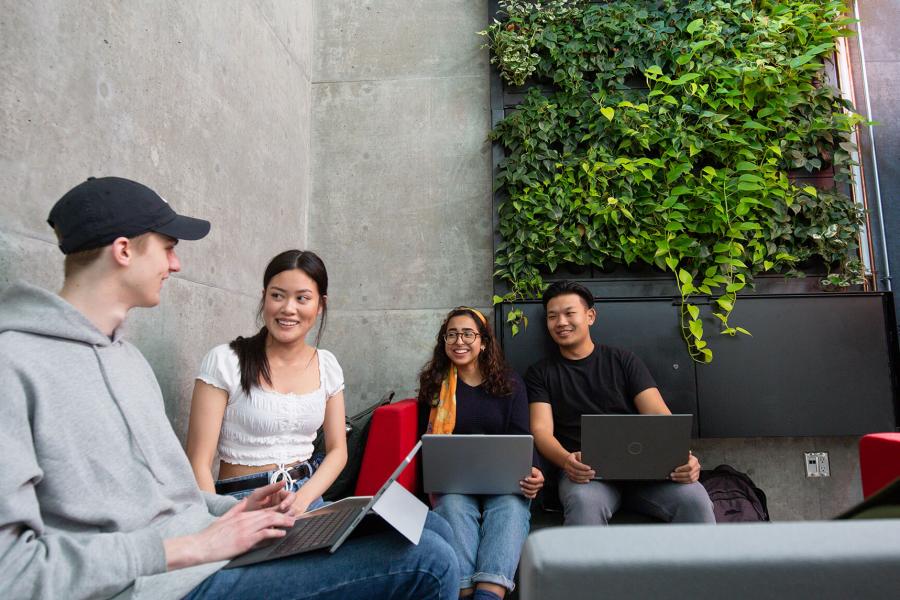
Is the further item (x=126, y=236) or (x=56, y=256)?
(x=56, y=256)

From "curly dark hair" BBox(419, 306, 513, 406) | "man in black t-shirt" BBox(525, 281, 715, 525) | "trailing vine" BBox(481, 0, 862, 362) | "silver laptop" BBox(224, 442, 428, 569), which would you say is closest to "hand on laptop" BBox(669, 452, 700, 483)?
"man in black t-shirt" BBox(525, 281, 715, 525)

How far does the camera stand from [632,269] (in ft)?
11.2

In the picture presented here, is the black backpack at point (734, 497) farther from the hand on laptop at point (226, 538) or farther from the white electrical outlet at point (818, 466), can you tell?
the hand on laptop at point (226, 538)

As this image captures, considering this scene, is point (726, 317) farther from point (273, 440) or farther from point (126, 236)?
point (126, 236)

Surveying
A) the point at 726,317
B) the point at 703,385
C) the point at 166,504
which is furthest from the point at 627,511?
the point at 166,504

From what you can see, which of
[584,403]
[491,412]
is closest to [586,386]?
[584,403]

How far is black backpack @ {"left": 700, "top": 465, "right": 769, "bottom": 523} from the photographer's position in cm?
269

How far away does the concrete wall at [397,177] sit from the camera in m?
3.53

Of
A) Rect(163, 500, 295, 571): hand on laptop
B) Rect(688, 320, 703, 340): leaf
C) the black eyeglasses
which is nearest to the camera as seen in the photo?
Rect(163, 500, 295, 571): hand on laptop

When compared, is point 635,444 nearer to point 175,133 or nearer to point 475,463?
point 475,463

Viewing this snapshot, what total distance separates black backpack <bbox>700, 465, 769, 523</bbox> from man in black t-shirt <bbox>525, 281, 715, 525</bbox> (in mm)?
456

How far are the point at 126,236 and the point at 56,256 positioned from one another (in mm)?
666

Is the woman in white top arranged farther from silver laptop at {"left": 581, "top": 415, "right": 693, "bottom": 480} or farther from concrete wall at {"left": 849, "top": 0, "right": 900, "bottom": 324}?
concrete wall at {"left": 849, "top": 0, "right": 900, "bottom": 324}

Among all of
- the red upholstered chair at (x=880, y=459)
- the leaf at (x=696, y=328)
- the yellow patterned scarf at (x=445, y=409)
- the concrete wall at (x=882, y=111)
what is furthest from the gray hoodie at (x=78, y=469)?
the concrete wall at (x=882, y=111)
